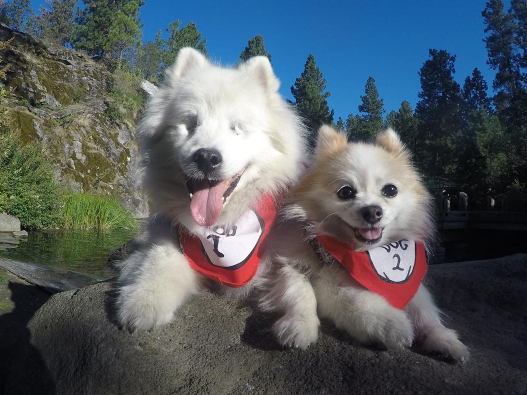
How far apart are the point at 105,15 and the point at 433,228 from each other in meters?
42.3

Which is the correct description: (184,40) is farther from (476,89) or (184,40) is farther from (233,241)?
(233,241)

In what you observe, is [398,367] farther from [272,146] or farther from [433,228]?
[272,146]

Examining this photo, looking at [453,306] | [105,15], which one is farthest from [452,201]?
[105,15]

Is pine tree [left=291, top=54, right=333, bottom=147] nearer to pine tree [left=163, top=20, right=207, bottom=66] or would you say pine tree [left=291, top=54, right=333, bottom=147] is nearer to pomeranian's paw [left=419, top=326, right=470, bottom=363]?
pine tree [left=163, top=20, right=207, bottom=66]

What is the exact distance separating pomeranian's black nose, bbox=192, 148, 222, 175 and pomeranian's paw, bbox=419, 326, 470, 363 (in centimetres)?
153

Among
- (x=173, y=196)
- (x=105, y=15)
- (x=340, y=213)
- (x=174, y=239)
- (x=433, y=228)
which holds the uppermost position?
(x=105, y=15)

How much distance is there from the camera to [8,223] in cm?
1058

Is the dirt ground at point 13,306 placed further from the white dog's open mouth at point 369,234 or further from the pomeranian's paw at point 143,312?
the white dog's open mouth at point 369,234

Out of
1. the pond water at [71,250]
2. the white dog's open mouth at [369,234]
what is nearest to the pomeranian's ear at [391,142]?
the white dog's open mouth at [369,234]

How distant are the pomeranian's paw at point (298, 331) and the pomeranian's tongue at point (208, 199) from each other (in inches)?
30.4

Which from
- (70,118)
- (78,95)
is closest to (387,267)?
(70,118)

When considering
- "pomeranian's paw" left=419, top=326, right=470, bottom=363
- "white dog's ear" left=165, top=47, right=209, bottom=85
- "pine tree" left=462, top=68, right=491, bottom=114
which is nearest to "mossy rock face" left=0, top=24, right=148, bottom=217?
"white dog's ear" left=165, top=47, right=209, bottom=85

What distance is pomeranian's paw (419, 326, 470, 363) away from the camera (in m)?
2.14

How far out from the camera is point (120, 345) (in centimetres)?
235
